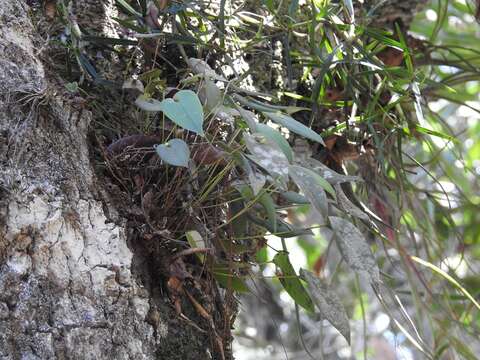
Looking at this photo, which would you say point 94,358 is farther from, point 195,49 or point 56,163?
point 195,49

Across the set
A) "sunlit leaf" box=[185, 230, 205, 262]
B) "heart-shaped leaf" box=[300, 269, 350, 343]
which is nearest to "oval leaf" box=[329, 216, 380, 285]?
"heart-shaped leaf" box=[300, 269, 350, 343]

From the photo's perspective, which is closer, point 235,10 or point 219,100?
point 219,100

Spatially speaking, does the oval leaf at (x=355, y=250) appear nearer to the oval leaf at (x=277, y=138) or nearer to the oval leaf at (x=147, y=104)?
the oval leaf at (x=277, y=138)

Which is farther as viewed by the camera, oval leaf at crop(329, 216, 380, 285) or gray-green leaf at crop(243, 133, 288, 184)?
oval leaf at crop(329, 216, 380, 285)

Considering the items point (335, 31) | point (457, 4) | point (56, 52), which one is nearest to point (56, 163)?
point (56, 52)

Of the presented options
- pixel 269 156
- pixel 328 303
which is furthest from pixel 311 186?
pixel 328 303

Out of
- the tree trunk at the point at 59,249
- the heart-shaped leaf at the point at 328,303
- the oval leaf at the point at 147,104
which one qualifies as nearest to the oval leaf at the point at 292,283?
the heart-shaped leaf at the point at 328,303

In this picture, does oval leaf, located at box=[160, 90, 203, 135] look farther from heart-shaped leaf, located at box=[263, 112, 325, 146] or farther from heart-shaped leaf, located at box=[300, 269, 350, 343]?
heart-shaped leaf, located at box=[300, 269, 350, 343]
